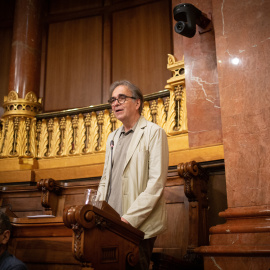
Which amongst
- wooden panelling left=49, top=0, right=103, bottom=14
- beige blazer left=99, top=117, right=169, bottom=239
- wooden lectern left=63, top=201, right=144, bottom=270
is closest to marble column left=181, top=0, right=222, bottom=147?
beige blazer left=99, top=117, right=169, bottom=239

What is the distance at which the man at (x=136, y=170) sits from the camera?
199cm

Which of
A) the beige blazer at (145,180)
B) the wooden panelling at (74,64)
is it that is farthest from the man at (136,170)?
the wooden panelling at (74,64)

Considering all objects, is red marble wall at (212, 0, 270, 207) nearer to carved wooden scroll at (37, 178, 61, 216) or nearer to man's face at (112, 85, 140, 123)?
man's face at (112, 85, 140, 123)

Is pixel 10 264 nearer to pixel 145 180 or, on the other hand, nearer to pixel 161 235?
pixel 145 180

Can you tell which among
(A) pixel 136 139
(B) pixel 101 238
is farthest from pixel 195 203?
(B) pixel 101 238

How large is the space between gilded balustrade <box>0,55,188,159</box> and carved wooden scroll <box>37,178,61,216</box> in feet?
3.22

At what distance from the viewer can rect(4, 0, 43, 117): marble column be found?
17.7ft

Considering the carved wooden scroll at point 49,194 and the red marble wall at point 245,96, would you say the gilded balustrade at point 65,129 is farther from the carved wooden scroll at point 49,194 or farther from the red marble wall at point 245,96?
the red marble wall at point 245,96

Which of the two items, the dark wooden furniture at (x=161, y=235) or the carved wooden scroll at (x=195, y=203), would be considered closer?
the dark wooden furniture at (x=161, y=235)

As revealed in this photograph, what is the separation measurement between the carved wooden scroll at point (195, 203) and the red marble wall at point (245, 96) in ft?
1.76

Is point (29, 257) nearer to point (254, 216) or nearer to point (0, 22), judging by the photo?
point (254, 216)

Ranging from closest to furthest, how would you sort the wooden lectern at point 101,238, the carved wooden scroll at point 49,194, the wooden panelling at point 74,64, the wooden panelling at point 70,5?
1. the wooden lectern at point 101,238
2. the carved wooden scroll at point 49,194
3. the wooden panelling at point 74,64
4. the wooden panelling at point 70,5

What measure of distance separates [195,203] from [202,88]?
4.11ft

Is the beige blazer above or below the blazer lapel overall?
below
